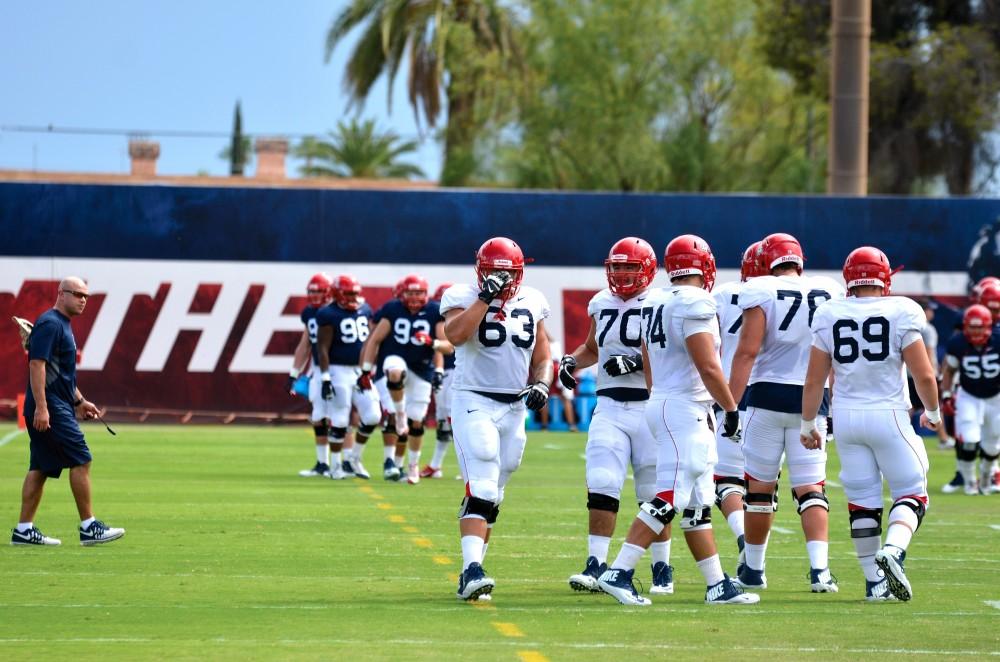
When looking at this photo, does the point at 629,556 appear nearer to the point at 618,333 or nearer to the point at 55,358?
the point at 618,333

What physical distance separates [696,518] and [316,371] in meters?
9.71

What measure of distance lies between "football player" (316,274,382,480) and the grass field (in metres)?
1.17

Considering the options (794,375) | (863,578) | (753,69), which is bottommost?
(863,578)

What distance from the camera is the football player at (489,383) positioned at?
9477mm

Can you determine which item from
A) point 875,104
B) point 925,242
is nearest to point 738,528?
point 925,242

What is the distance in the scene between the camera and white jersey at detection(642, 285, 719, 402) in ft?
30.5

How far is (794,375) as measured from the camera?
10289mm

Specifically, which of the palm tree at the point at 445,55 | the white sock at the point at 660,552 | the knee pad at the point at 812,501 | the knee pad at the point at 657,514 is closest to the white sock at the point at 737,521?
the knee pad at the point at 812,501

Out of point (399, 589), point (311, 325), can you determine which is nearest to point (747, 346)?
point (399, 589)

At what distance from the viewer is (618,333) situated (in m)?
9.91

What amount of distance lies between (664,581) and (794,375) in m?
1.51

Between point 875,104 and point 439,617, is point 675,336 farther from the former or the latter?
point 875,104

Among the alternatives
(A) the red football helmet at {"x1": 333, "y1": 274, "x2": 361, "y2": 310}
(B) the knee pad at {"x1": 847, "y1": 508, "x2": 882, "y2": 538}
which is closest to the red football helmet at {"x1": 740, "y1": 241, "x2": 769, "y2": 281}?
(B) the knee pad at {"x1": 847, "y1": 508, "x2": 882, "y2": 538}

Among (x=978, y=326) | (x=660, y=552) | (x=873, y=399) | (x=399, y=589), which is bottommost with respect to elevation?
(x=399, y=589)
